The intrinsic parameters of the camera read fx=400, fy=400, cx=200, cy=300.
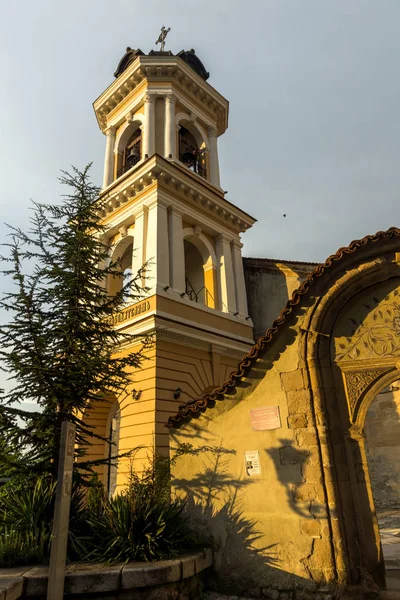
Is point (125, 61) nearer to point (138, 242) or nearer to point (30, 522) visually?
point (138, 242)

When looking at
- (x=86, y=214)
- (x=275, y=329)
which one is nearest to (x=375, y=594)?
(x=275, y=329)

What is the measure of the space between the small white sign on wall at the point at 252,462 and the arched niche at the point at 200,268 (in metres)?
8.85

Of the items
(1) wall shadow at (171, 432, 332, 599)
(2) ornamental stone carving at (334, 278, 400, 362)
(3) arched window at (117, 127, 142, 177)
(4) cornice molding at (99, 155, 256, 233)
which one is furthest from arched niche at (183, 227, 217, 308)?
(1) wall shadow at (171, 432, 332, 599)

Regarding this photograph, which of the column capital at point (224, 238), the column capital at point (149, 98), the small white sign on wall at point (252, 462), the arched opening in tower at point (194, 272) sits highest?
the column capital at point (149, 98)

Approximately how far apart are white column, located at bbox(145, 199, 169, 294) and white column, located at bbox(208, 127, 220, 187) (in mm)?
4733

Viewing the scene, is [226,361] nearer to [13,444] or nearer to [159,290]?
[159,290]

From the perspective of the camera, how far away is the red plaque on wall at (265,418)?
251 inches

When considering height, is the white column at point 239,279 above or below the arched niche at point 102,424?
above

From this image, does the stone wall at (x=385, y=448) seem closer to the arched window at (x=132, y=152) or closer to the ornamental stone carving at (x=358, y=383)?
the ornamental stone carving at (x=358, y=383)

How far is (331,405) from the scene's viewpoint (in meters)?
6.32

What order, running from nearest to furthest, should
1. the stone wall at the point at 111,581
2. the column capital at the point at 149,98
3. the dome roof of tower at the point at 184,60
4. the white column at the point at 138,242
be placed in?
the stone wall at the point at 111,581
the white column at the point at 138,242
the column capital at the point at 149,98
the dome roof of tower at the point at 184,60

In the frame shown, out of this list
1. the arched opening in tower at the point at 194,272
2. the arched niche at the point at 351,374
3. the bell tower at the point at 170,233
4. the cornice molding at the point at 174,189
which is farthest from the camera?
the arched opening in tower at the point at 194,272

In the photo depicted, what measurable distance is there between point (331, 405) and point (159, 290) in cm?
711

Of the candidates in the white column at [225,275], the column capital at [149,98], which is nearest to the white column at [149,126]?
the column capital at [149,98]
